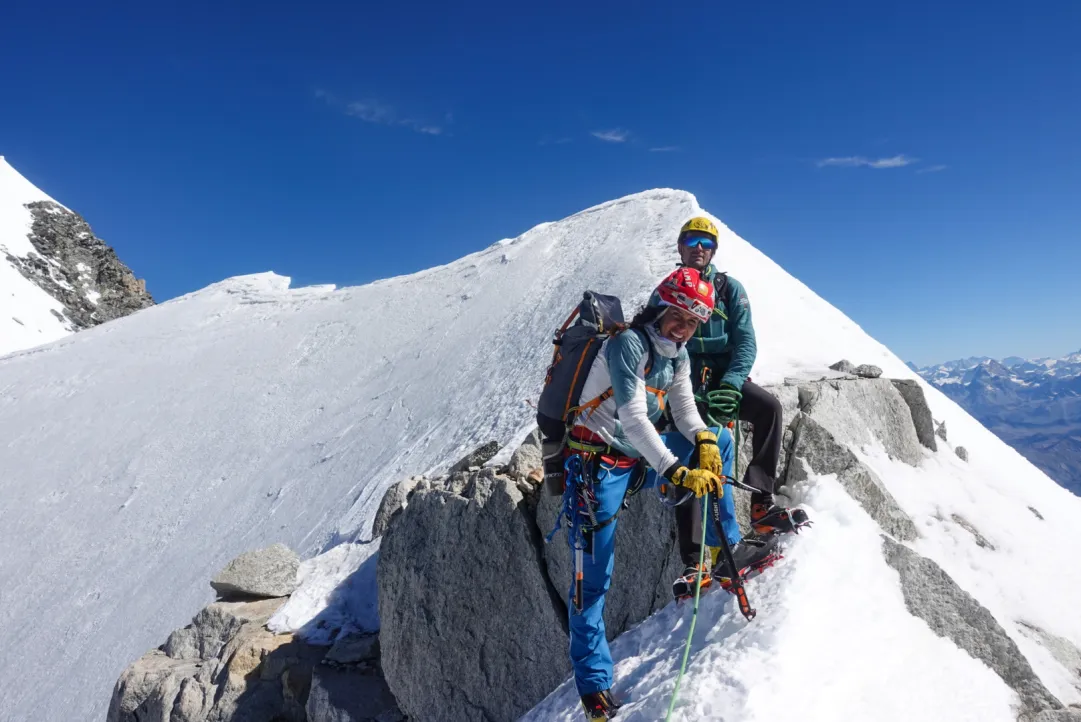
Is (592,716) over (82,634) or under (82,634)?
over

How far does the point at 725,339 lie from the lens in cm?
652

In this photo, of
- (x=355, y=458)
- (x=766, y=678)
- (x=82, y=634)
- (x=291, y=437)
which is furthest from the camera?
(x=291, y=437)

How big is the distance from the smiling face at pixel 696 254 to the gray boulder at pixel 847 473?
2.27 m

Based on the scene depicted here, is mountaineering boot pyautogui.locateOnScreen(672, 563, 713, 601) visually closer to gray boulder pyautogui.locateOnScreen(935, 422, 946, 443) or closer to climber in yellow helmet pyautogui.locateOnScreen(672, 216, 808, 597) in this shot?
climber in yellow helmet pyautogui.locateOnScreen(672, 216, 808, 597)

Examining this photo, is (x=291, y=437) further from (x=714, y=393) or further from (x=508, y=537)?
(x=714, y=393)

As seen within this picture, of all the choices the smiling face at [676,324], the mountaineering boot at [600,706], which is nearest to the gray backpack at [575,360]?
the smiling face at [676,324]

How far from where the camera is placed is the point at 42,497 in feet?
80.4

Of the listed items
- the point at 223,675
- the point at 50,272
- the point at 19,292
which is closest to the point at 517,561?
the point at 223,675

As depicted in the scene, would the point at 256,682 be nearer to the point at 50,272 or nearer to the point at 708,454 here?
the point at 708,454

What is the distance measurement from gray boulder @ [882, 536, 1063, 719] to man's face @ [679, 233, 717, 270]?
10.6ft

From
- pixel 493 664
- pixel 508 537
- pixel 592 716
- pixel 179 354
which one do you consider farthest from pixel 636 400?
pixel 179 354

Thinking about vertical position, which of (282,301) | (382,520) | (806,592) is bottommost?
(382,520)

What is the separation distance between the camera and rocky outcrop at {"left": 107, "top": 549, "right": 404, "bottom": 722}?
9.25 metres

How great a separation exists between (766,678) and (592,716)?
1.37m
